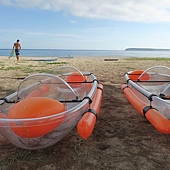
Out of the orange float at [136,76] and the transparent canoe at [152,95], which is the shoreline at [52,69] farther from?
the transparent canoe at [152,95]

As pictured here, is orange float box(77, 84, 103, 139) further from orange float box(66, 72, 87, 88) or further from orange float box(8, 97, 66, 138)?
orange float box(66, 72, 87, 88)

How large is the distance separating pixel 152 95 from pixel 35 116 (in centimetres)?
198

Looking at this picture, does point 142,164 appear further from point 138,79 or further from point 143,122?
point 138,79

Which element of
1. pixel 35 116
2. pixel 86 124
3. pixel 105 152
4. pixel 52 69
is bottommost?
pixel 105 152

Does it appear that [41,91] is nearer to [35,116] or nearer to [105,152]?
[35,116]

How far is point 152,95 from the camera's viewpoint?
361 centimetres

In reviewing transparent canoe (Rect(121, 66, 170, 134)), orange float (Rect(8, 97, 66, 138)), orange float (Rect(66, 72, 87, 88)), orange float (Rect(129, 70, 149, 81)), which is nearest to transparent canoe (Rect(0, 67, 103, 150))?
orange float (Rect(8, 97, 66, 138))

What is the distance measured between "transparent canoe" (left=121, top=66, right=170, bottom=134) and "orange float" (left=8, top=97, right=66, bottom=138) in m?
1.27

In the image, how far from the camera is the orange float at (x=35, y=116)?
7.70 feet

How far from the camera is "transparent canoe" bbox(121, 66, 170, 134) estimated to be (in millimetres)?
2968

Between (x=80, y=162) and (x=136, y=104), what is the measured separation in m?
1.89

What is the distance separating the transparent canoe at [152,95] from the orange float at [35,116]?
1273mm

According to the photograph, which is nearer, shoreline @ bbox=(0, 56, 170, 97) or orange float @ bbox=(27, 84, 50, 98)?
orange float @ bbox=(27, 84, 50, 98)

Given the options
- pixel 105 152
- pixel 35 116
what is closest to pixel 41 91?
pixel 35 116
